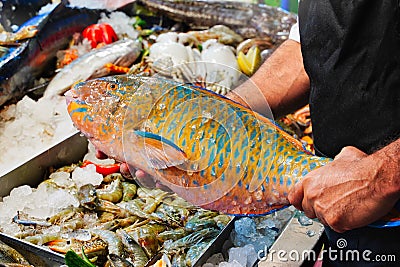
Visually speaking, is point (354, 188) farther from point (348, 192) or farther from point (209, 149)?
point (209, 149)

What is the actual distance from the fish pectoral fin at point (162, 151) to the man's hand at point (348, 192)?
1.31ft

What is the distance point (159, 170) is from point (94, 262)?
632 mm

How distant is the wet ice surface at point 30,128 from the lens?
3.03 meters

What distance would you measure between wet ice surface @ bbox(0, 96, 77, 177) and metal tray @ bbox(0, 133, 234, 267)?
2.9 inches

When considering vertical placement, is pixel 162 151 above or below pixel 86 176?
above

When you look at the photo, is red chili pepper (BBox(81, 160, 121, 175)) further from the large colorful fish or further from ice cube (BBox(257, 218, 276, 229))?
the large colorful fish

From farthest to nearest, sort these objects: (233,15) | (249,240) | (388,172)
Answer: (233,15)
(249,240)
(388,172)

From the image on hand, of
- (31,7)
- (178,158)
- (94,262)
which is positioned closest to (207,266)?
(94,262)

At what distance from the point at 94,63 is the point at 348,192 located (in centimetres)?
265

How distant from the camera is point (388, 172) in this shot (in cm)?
156

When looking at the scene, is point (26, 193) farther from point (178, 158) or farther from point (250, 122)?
point (250, 122)

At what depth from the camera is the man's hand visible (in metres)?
1.56

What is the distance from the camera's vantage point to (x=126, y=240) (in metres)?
2.24

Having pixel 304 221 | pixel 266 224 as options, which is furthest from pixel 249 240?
pixel 304 221
